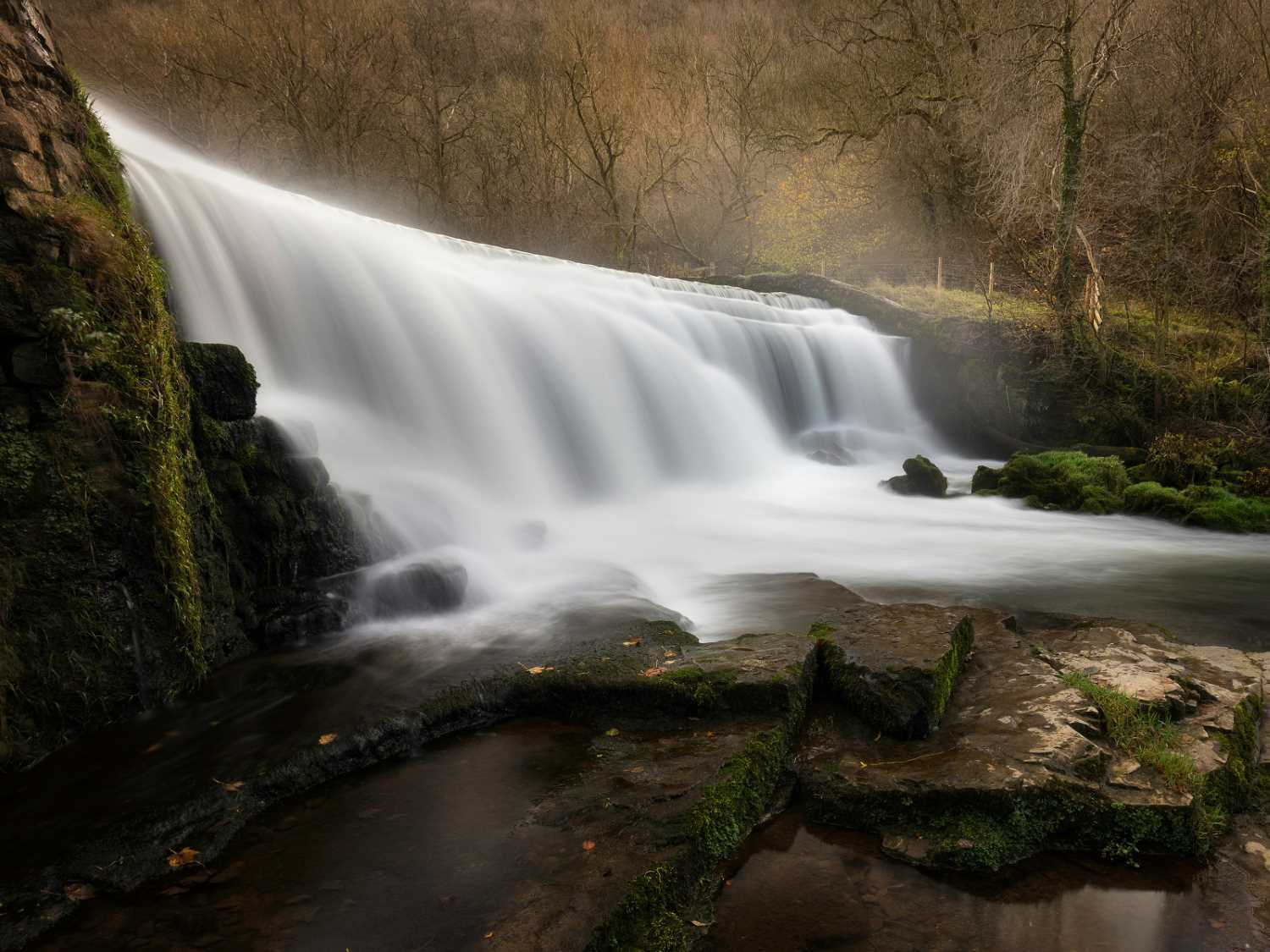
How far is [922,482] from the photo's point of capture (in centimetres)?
1071

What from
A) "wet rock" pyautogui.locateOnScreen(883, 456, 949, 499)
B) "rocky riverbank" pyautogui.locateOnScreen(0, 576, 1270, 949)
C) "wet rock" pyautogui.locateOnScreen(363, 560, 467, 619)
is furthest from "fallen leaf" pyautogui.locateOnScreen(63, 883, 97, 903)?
"wet rock" pyautogui.locateOnScreen(883, 456, 949, 499)

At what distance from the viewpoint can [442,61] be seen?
2597 centimetres

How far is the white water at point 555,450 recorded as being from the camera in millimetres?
6336

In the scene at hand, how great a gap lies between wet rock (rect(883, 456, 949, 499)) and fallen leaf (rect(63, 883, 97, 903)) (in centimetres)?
1005

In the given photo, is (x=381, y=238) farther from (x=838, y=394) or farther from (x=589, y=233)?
(x=589, y=233)

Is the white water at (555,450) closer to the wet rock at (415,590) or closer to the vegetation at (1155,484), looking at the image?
the wet rock at (415,590)

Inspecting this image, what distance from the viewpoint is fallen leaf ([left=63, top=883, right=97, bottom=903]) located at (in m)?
2.56

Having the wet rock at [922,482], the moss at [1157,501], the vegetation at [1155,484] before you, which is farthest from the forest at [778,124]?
the wet rock at [922,482]

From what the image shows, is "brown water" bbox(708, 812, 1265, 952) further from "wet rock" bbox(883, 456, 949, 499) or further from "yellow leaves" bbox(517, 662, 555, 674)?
"wet rock" bbox(883, 456, 949, 499)

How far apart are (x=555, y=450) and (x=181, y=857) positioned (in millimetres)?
6760

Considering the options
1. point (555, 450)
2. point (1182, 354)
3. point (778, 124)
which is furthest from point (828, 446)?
point (778, 124)

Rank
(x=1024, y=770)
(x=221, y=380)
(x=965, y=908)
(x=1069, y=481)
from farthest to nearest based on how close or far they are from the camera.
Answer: (x=1069, y=481), (x=221, y=380), (x=1024, y=770), (x=965, y=908)

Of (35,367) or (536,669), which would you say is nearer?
(35,367)

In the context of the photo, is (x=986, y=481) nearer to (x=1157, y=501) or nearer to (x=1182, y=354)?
(x=1157, y=501)
